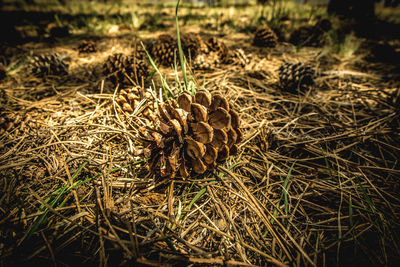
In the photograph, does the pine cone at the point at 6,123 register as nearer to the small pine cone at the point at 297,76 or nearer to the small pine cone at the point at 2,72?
the small pine cone at the point at 2,72

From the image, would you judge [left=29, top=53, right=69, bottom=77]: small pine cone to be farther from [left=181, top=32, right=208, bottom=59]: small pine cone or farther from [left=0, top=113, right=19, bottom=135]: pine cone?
[left=181, top=32, right=208, bottom=59]: small pine cone

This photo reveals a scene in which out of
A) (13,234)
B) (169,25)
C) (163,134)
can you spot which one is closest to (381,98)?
(163,134)

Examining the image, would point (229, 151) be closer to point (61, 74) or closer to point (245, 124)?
point (245, 124)

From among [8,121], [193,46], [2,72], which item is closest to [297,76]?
[193,46]

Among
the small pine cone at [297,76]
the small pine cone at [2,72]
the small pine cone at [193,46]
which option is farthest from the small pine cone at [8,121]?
the small pine cone at [297,76]

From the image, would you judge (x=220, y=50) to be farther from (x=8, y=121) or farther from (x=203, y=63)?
(x=8, y=121)

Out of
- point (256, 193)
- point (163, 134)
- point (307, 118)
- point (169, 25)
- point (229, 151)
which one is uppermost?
point (169, 25)

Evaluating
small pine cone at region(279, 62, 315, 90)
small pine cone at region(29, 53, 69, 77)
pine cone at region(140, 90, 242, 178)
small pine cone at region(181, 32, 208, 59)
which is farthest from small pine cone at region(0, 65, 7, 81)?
small pine cone at region(279, 62, 315, 90)
